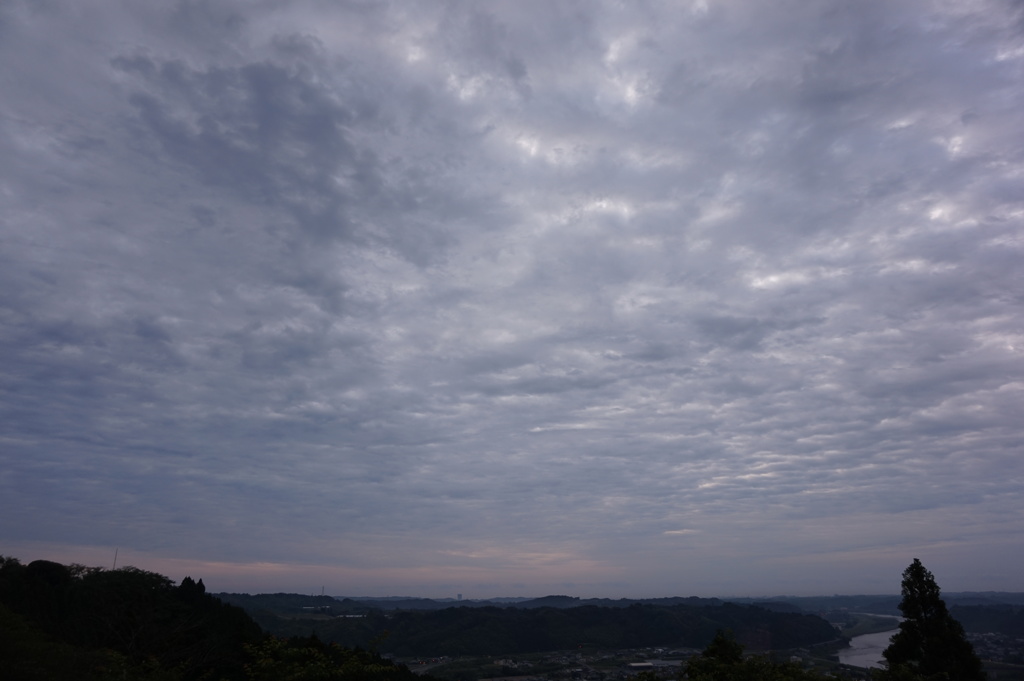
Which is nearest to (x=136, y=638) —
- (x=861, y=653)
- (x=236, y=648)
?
(x=236, y=648)

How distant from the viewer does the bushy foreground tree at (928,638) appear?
2953 centimetres

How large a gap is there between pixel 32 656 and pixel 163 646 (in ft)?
91.7

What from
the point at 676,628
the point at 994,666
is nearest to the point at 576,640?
the point at 676,628

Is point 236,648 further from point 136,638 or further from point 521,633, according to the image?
point 521,633

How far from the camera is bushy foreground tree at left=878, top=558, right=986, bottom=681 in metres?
29.5

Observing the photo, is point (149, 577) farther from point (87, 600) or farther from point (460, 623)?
point (460, 623)

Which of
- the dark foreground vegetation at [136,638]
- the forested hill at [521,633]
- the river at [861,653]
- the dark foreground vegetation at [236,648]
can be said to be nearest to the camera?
the dark foreground vegetation at [236,648]

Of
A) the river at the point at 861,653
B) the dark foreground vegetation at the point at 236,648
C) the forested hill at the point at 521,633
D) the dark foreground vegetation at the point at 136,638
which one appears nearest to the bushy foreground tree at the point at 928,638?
the dark foreground vegetation at the point at 236,648

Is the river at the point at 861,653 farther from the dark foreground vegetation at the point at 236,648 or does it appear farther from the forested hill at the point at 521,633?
the forested hill at the point at 521,633

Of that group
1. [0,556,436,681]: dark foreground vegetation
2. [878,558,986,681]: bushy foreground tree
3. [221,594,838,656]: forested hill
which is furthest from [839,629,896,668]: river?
[878,558,986,681]: bushy foreground tree

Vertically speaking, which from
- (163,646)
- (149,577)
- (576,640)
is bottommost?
(576,640)

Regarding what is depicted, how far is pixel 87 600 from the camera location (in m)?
59.9

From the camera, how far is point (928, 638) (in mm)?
31109

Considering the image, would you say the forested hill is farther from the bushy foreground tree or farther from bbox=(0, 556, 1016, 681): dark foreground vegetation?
the bushy foreground tree
